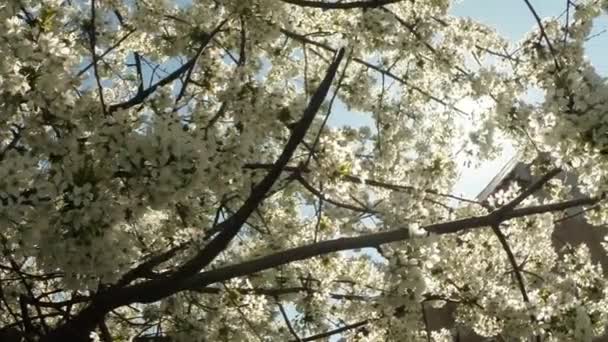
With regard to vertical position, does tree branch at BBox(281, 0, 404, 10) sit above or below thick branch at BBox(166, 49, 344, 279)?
above

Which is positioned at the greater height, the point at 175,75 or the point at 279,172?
the point at 175,75

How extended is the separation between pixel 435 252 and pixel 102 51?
12.3 feet

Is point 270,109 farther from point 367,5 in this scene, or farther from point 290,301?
point 290,301

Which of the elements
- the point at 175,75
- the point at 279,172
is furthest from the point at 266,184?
the point at 175,75

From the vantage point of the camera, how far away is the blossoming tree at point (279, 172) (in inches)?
149

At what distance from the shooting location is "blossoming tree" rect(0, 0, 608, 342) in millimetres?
3781

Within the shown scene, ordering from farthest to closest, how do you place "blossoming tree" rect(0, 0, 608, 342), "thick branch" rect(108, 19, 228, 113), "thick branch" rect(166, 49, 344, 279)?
"thick branch" rect(108, 19, 228, 113) → "thick branch" rect(166, 49, 344, 279) → "blossoming tree" rect(0, 0, 608, 342)

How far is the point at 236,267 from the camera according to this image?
5.09 meters

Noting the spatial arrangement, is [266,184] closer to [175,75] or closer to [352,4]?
[352,4]

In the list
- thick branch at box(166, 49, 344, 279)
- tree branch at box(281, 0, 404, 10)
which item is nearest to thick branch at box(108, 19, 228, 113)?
tree branch at box(281, 0, 404, 10)

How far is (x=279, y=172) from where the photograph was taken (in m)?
4.84

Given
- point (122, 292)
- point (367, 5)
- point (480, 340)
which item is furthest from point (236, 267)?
point (480, 340)

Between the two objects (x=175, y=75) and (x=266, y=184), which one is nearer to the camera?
(x=266, y=184)

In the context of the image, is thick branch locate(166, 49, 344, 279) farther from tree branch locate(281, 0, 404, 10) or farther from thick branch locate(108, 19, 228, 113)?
thick branch locate(108, 19, 228, 113)
